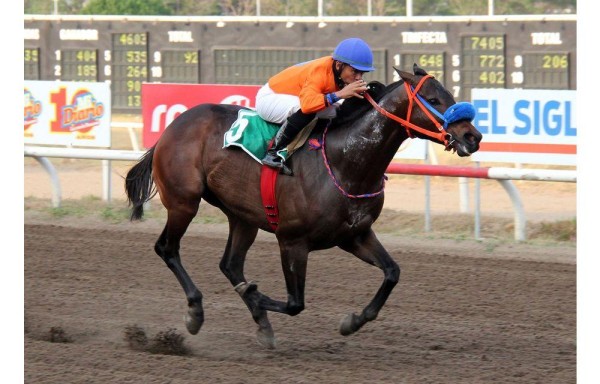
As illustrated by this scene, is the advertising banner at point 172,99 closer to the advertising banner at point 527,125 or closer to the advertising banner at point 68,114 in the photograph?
the advertising banner at point 68,114

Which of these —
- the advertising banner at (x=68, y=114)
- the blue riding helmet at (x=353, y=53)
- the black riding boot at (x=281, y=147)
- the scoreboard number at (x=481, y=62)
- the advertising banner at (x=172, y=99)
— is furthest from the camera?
the scoreboard number at (x=481, y=62)

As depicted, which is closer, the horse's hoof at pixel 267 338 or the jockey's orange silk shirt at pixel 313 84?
the jockey's orange silk shirt at pixel 313 84

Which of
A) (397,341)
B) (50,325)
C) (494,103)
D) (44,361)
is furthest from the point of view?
(494,103)

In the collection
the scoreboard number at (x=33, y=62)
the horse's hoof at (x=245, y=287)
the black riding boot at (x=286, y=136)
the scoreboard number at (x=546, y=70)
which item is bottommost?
the horse's hoof at (x=245, y=287)

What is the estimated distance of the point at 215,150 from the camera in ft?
23.4

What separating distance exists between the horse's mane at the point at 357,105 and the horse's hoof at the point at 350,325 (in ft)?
3.72

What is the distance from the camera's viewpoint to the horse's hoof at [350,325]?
21.7ft

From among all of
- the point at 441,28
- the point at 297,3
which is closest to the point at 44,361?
the point at 441,28

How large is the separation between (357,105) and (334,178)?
487mm

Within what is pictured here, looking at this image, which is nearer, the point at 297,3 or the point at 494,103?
the point at 494,103

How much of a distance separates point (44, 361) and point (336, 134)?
6.84ft

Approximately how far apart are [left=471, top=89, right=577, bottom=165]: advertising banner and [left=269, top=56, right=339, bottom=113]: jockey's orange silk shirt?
3.76 metres

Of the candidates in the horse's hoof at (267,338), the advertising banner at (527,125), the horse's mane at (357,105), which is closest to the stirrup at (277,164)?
the horse's mane at (357,105)
